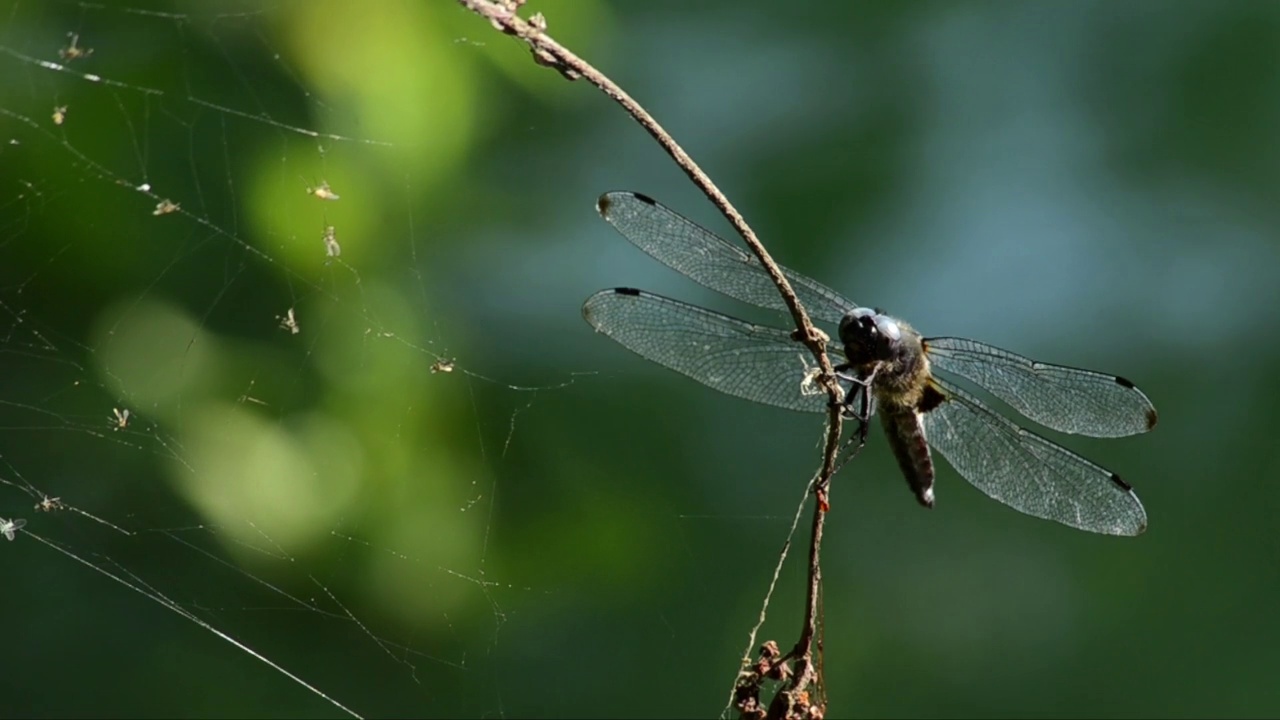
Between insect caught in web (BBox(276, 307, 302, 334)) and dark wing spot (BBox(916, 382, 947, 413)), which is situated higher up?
dark wing spot (BBox(916, 382, 947, 413))

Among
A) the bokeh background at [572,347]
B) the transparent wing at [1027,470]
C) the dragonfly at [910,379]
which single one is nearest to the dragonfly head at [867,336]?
the dragonfly at [910,379]

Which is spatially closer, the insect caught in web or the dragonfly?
the insect caught in web

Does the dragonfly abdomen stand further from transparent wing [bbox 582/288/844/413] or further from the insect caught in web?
the insect caught in web

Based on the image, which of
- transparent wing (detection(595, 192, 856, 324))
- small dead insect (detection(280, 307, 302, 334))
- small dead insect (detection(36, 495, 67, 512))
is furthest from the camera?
transparent wing (detection(595, 192, 856, 324))

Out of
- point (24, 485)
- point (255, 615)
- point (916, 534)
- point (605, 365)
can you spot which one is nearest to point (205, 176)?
point (24, 485)

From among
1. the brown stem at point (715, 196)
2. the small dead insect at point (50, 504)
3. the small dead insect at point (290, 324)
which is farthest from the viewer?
the small dead insect at point (290, 324)

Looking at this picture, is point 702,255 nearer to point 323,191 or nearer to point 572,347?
point 323,191

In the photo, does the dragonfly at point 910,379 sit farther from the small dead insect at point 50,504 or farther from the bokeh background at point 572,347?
the small dead insect at point 50,504

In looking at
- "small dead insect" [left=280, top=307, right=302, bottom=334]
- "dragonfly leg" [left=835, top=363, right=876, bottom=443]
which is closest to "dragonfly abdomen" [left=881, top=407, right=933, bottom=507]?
"dragonfly leg" [left=835, top=363, right=876, bottom=443]
